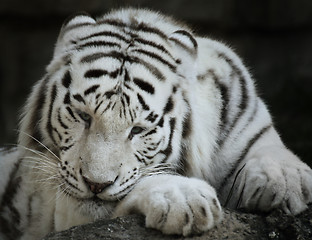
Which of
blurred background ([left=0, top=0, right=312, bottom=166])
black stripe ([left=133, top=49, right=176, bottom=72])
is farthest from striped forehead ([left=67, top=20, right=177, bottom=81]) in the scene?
blurred background ([left=0, top=0, right=312, bottom=166])

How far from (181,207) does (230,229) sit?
22 centimetres

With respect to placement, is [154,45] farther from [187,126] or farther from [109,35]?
[187,126]

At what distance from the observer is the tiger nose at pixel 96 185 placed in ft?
7.59

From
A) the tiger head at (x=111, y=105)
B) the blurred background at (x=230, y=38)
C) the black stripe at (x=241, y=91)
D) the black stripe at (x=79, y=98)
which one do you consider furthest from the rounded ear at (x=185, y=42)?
the blurred background at (x=230, y=38)

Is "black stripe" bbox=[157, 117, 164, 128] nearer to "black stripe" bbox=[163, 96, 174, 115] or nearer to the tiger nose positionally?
"black stripe" bbox=[163, 96, 174, 115]

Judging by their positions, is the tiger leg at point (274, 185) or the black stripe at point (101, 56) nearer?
the tiger leg at point (274, 185)

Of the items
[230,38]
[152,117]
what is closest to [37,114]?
Answer: [152,117]

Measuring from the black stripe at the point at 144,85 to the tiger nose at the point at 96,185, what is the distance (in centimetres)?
44

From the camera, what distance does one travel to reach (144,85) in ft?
8.36

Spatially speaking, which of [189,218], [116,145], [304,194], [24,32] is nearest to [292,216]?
[304,194]

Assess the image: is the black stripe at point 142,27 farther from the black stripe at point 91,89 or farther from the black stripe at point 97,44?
the black stripe at point 91,89

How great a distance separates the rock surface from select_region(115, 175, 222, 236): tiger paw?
0.03 meters

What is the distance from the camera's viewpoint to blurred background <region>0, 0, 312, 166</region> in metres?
6.15

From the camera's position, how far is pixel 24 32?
6.45m
